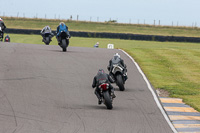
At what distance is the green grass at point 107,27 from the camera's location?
6838 centimetres

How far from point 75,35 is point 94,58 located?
31487 mm

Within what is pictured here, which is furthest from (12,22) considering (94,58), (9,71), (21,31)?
(9,71)

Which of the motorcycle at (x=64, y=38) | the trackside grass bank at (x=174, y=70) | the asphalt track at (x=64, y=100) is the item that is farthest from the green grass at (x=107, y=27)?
the asphalt track at (x=64, y=100)

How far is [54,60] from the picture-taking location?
2434 centimetres

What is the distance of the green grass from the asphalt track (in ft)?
142

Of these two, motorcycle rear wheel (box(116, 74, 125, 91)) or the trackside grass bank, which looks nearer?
motorcycle rear wheel (box(116, 74, 125, 91))

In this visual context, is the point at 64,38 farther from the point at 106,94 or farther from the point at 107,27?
the point at 107,27

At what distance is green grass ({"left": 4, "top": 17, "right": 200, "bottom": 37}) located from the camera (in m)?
68.4

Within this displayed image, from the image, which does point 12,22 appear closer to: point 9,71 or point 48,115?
point 9,71

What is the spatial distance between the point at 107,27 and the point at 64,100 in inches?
2201

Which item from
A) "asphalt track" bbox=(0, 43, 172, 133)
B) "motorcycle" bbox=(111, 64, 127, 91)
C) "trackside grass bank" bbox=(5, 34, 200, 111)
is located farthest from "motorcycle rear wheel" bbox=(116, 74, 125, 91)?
"trackside grass bank" bbox=(5, 34, 200, 111)

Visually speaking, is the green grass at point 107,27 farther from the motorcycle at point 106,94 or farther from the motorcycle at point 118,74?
the motorcycle at point 106,94

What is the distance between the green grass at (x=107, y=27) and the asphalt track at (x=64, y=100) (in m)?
43.2

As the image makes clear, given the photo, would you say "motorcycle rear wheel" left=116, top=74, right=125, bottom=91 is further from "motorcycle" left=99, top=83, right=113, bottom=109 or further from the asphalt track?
"motorcycle" left=99, top=83, right=113, bottom=109
